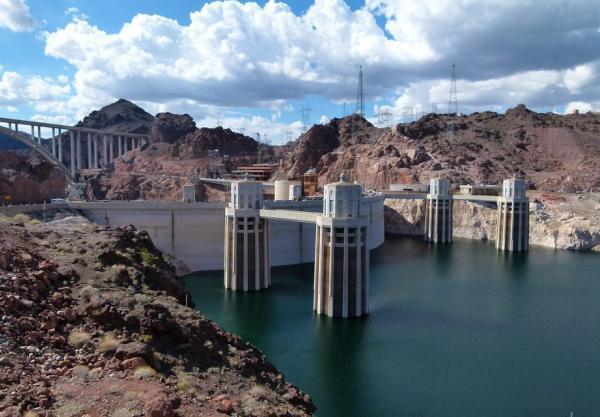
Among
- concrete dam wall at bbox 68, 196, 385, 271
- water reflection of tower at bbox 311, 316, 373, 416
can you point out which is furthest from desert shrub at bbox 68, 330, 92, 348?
concrete dam wall at bbox 68, 196, 385, 271

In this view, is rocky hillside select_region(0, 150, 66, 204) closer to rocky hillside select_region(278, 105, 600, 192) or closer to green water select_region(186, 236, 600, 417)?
green water select_region(186, 236, 600, 417)

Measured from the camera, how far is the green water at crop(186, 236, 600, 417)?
24984mm

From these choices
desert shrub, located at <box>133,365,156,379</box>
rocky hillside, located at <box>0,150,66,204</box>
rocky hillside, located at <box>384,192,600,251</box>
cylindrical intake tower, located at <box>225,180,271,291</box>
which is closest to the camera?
desert shrub, located at <box>133,365,156,379</box>

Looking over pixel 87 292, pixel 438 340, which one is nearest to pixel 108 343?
pixel 87 292

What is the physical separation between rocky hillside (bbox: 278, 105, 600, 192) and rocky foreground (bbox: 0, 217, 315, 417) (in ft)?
272

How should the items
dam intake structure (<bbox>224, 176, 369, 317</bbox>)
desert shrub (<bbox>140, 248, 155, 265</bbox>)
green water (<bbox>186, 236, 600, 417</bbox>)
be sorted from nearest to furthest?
desert shrub (<bbox>140, 248, 155, 265</bbox>), green water (<bbox>186, 236, 600, 417</bbox>), dam intake structure (<bbox>224, 176, 369, 317</bbox>)

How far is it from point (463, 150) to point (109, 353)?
341 ft

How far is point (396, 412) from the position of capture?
77.3ft

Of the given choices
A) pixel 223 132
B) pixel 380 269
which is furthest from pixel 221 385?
pixel 223 132

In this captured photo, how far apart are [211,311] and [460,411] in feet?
68.4

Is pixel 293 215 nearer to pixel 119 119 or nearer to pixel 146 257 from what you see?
pixel 146 257

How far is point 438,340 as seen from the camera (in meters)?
32.6

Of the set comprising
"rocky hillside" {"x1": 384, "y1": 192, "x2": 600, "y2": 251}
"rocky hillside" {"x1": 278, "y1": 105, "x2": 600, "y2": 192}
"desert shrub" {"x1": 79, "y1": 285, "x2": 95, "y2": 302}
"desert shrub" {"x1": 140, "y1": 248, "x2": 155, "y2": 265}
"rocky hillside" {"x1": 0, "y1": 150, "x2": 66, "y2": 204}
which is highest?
"rocky hillside" {"x1": 278, "y1": 105, "x2": 600, "y2": 192}

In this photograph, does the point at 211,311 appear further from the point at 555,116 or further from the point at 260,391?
the point at 555,116
